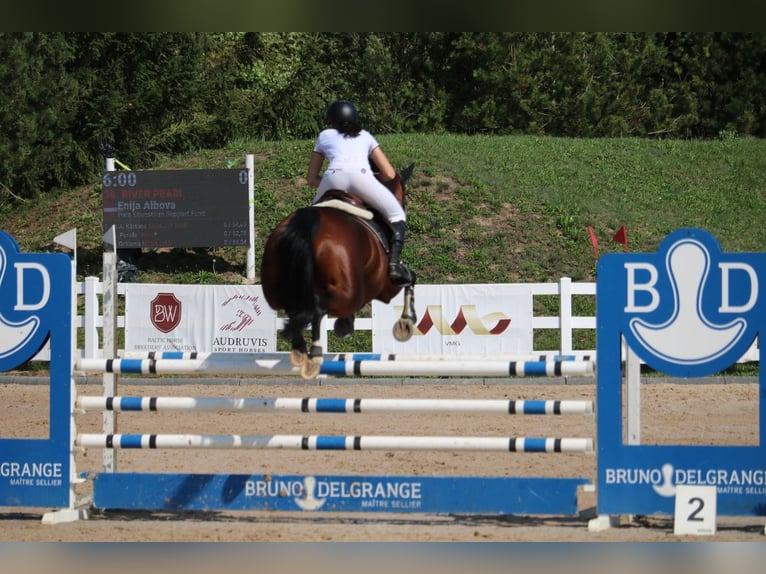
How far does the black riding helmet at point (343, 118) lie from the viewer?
7.19 m

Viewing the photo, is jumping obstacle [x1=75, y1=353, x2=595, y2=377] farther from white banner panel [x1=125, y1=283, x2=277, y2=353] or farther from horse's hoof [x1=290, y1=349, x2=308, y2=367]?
white banner panel [x1=125, y1=283, x2=277, y2=353]

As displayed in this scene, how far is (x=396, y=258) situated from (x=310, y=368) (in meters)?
1.23

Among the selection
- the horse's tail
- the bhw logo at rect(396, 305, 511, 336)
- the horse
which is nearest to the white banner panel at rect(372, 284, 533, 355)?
the bhw logo at rect(396, 305, 511, 336)

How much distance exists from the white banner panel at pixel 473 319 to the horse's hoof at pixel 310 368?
912cm

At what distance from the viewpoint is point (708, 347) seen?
656 centimetres

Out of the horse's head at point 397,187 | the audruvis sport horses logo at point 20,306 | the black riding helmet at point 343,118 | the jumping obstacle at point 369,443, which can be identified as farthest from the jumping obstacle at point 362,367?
the black riding helmet at point 343,118

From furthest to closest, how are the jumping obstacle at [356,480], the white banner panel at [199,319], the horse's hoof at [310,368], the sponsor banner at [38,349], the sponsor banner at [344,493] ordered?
the white banner panel at [199,319] → the sponsor banner at [38,349] → the sponsor banner at [344,493] → the jumping obstacle at [356,480] → the horse's hoof at [310,368]

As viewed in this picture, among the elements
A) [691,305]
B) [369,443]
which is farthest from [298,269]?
[691,305]

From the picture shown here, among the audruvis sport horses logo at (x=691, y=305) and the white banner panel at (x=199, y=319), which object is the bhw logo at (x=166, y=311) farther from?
the audruvis sport horses logo at (x=691, y=305)

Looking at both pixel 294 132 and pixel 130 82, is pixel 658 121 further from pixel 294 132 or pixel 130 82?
pixel 130 82

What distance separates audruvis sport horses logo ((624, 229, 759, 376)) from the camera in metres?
6.55

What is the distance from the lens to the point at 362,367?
652 centimetres

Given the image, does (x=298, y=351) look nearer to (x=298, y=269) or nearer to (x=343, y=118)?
(x=298, y=269)
